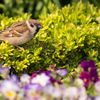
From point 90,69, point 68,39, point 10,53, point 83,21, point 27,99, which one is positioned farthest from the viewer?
point 83,21

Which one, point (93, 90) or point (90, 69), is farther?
point (90, 69)

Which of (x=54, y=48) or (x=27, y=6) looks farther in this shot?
(x=27, y=6)

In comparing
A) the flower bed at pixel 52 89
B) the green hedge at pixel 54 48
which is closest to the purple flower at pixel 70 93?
the flower bed at pixel 52 89

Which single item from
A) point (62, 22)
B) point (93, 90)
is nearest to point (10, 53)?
point (62, 22)

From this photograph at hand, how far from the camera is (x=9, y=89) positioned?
127cm

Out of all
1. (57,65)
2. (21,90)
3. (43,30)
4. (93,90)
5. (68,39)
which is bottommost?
(57,65)

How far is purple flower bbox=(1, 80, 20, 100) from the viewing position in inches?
49.9

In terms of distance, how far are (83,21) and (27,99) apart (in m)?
3.01

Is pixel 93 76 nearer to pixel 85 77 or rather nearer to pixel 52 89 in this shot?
pixel 85 77

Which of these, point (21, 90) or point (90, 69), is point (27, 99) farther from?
point (90, 69)

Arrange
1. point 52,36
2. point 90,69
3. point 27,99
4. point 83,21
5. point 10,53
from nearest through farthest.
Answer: point 27,99
point 90,69
point 10,53
point 52,36
point 83,21

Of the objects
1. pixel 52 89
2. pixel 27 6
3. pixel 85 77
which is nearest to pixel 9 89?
pixel 52 89

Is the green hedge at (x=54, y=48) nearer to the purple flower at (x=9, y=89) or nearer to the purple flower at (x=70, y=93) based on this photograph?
the purple flower at (x=9, y=89)

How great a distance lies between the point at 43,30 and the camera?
373 cm
